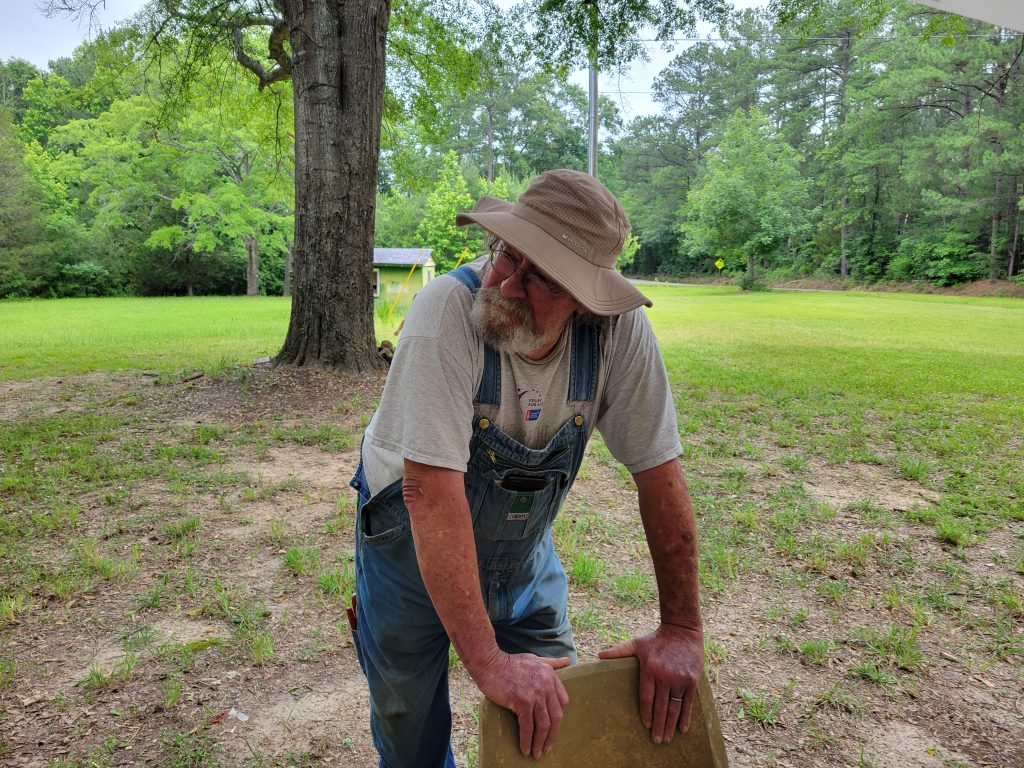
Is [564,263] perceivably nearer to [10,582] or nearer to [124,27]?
[10,582]

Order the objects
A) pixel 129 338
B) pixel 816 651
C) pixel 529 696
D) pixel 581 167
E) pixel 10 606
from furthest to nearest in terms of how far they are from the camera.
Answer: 1. pixel 581 167
2. pixel 129 338
3. pixel 10 606
4. pixel 816 651
5. pixel 529 696

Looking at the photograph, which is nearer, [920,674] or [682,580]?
[682,580]

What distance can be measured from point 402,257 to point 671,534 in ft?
79.9

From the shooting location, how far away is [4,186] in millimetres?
27562

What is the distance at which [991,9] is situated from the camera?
566 cm

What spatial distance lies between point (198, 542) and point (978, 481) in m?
5.55

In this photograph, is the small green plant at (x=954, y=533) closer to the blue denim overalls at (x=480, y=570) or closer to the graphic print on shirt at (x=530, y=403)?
the blue denim overalls at (x=480, y=570)

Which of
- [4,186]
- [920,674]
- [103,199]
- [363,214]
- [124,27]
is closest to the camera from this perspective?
A: [920,674]

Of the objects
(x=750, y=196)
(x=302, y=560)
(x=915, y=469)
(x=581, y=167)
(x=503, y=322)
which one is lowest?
(x=302, y=560)

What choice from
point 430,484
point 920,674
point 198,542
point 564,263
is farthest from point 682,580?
point 198,542

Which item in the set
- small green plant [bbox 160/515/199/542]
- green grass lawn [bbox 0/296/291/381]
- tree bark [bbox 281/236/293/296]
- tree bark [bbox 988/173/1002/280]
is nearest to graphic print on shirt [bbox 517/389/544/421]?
small green plant [bbox 160/515/199/542]

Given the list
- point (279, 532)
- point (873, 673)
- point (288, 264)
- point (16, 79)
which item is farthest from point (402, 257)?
point (16, 79)

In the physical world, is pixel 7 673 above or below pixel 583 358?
below

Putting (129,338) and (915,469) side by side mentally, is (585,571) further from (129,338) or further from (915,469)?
(129,338)
